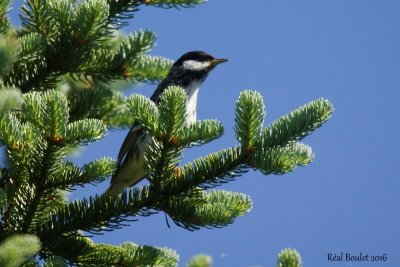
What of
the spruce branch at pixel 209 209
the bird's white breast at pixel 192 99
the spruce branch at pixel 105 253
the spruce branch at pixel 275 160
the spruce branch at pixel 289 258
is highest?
the bird's white breast at pixel 192 99

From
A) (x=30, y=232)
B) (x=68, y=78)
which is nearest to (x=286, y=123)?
(x=30, y=232)

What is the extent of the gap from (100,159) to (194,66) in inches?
99.8

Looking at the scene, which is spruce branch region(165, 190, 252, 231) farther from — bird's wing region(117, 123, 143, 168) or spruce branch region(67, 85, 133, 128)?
bird's wing region(117, 123, 143, 168)

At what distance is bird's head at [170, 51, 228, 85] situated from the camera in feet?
17.2

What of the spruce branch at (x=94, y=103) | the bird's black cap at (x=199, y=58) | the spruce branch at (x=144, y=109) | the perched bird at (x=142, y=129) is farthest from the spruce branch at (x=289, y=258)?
the bird's black cap at (x=199, y=58)

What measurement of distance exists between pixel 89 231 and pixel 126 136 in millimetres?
1731

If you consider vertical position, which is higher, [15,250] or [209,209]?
[209,209]

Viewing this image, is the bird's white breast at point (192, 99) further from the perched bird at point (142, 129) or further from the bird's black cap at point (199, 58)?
the bird's black cap at point (199, 58)

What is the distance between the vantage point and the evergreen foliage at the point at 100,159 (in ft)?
8.70

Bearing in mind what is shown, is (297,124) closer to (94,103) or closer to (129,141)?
(94,103)

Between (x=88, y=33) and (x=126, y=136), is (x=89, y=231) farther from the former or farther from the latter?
(x=126, y=136)

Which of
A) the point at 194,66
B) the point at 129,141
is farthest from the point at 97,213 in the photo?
the point at 194,66

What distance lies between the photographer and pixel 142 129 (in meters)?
4.17

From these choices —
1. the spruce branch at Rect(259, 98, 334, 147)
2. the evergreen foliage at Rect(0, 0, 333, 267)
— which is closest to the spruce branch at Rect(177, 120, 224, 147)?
the evergreen foliage at Rect(0, 0, 333, 267)
